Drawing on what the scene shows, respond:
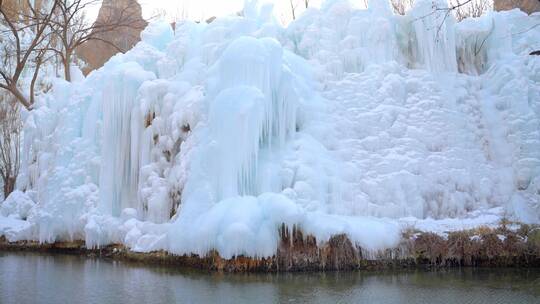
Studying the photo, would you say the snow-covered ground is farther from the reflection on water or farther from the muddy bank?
the reflection on water

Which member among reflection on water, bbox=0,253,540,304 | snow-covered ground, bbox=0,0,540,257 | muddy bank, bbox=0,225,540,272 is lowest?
reflection on water, bbox=0,253,540,304

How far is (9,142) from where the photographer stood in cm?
2116

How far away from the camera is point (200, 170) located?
10.8 m

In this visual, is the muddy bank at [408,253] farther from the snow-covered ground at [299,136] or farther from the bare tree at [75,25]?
the bare tree at [75,25]

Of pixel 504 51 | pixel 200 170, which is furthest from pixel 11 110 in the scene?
pixel 504 51

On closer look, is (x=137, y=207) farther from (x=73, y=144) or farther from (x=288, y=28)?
(x=288, y=28)

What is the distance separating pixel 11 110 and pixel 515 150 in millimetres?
17767

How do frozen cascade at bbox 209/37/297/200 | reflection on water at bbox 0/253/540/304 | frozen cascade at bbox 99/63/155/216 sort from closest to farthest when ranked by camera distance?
reflection on water at bbox 0/253/540/304 < frozen cascade at bbox 209/37/297/200 < frozen cascade at bbox 99/63/155/216

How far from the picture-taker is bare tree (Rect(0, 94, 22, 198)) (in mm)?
21016

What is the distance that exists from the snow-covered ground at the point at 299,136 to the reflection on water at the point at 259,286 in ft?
2.76

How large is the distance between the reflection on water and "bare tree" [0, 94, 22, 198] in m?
11.7

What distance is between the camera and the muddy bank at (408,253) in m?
9.53

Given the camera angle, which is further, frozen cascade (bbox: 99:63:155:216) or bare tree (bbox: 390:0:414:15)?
bare tree (bbox: 390:0:414:15)

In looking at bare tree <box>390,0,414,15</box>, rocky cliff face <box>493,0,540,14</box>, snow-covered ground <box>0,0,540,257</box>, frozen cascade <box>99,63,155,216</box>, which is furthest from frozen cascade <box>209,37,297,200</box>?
bare tree <box>390,0,414,15</box>
